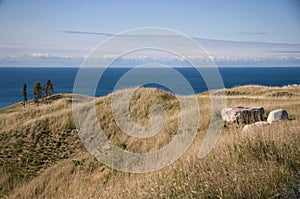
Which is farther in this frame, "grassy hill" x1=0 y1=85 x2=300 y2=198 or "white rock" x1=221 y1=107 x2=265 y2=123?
"white rock" x1=221 y1=107 x2=265 y2=123

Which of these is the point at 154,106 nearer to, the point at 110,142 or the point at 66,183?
the point at 110,142

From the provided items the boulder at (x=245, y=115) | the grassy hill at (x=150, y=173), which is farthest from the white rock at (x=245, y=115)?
the grassy hill at (x=150, y=173)

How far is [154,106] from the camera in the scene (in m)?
21.7

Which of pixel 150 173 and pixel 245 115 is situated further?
pixel 245 115

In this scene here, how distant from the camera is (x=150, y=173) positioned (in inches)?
299

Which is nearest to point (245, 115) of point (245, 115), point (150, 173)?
point (245, 115)

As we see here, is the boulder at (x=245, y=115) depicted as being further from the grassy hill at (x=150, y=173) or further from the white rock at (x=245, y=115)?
the grassy hill at (x=150, y=173)

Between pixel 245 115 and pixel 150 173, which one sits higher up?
pixel 245 115

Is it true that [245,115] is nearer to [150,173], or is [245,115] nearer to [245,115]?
[245,115]

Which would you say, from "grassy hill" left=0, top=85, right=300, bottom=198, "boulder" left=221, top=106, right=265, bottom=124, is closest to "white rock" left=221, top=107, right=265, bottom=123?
"boulder" left=221, top=106, right=265, bottom=124

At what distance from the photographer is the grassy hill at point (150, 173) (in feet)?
15.8

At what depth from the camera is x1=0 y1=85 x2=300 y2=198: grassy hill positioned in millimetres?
4820

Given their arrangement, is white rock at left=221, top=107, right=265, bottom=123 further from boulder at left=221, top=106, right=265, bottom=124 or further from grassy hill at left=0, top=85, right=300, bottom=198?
grassy hill at left=0, top=85, right=300, bottom=198

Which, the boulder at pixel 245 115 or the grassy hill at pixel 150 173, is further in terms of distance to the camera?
the boulder at pixel 245 115
